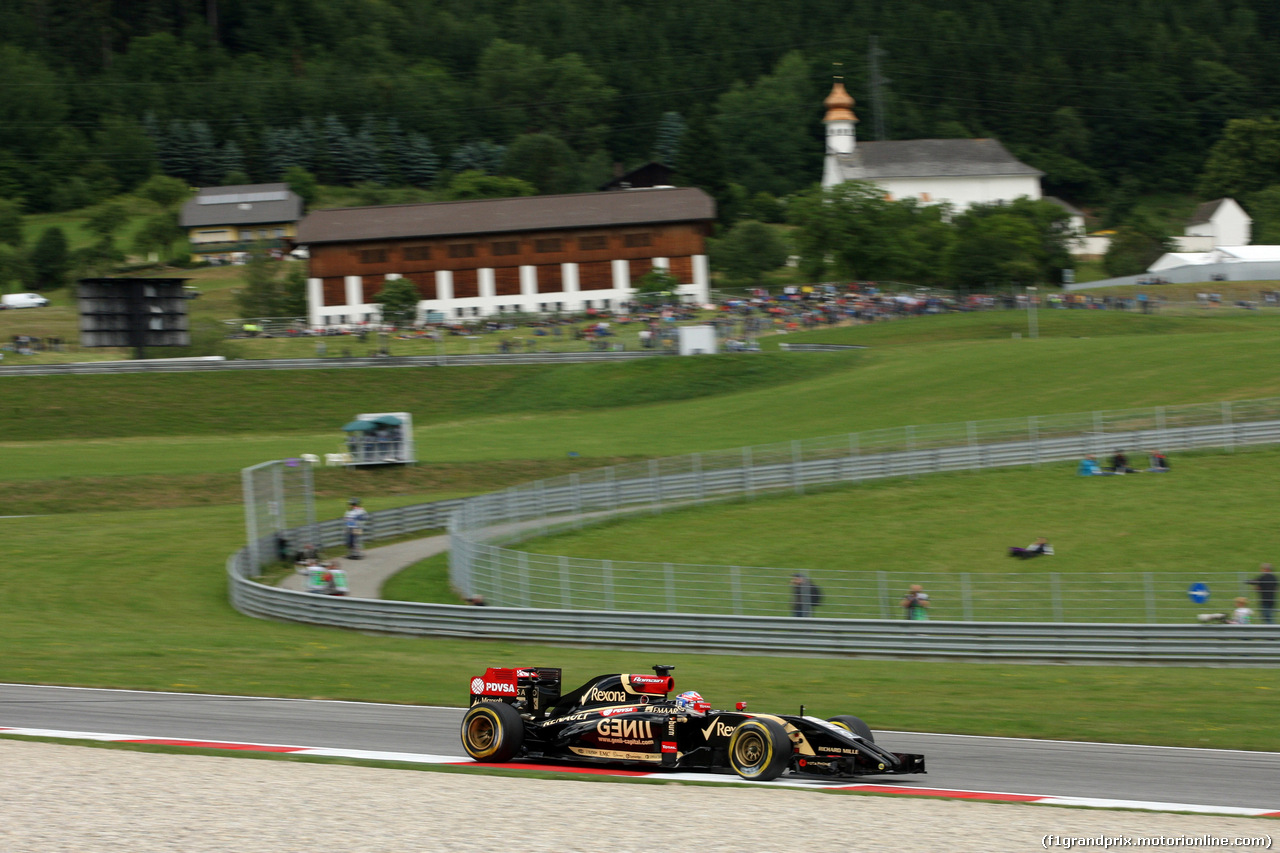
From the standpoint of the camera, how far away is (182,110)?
584 feet

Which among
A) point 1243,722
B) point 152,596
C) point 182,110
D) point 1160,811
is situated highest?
point 182,110

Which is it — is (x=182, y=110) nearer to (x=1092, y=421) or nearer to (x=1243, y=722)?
(x=1092, y=421)

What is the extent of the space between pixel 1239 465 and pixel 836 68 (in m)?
155

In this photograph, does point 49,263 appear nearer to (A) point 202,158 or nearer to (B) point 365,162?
(B) point 365,162

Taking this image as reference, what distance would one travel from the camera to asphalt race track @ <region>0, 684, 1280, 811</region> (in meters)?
10.9

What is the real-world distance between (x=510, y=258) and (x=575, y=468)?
179 ft

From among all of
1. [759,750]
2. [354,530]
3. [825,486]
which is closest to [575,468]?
[825,486]

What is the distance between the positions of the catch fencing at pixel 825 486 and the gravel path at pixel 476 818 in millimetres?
10031

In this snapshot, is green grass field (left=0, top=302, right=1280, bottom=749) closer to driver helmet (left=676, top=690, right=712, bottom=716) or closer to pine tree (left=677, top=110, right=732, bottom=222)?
driver helmet (left=676, top=690, right=712, bottom=716)

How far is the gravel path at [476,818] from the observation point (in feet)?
29.8

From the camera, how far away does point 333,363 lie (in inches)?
2339

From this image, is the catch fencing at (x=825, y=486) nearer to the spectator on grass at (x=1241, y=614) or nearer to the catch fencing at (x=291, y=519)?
the spectator on grass at (x=1241, y=614)

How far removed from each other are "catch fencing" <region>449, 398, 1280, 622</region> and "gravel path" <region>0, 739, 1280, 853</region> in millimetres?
10031

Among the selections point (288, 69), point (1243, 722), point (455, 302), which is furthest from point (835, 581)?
point (288, 69)
